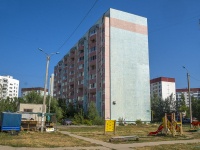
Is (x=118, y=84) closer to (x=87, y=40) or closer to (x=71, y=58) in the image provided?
(x=87, y=40)

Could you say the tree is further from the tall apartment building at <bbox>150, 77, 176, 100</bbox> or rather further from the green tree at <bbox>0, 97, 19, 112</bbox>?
the tall apartment building at <bbox>150, 77, 176, 100</bbox>

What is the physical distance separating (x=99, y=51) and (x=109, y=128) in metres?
39.1

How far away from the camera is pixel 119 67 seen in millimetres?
59375

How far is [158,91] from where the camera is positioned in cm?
14950

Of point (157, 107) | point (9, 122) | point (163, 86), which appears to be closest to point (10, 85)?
point (163, 86)

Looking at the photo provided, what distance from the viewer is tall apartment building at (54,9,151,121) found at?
5775 cm

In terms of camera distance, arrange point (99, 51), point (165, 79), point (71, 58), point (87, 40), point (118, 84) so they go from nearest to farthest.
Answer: point (118, 84) < point (99, 51) < point (87, 40) < point (71, 58) < point (165, 79)

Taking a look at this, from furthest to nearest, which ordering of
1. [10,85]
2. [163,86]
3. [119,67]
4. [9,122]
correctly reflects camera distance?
1. [10,85]
2. [163,86]
3. [119,67]
4. [9,122]

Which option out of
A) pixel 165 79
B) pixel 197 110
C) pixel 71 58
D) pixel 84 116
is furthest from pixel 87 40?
pixel 165 79

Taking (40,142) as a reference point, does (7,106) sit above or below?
above

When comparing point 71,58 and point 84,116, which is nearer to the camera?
point 84,116

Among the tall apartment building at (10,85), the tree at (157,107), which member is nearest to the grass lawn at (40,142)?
the tree at (157,107)

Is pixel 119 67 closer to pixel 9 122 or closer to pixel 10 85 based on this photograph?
pixel 9 122

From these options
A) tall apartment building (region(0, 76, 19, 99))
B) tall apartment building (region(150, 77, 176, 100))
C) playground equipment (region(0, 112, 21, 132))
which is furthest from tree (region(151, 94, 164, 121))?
tall apartment building (region(0, 76, 19, 99))
